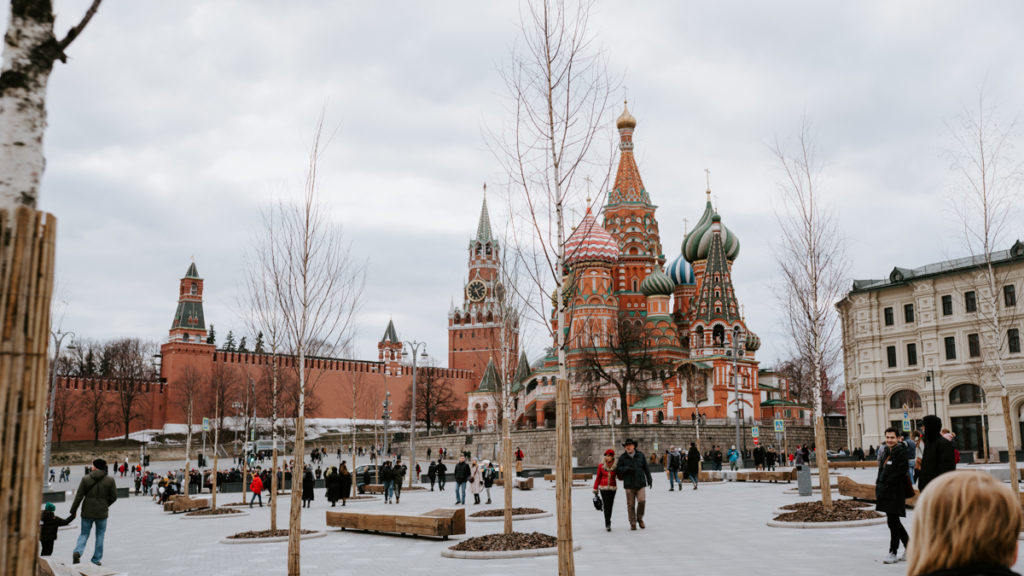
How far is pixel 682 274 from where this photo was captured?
259 ft

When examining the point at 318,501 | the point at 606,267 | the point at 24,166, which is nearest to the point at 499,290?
the point at 318,501

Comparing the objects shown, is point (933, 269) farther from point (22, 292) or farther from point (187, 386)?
point (187, 386)

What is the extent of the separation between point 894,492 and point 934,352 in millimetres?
44899

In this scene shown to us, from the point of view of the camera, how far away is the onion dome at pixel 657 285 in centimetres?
7200

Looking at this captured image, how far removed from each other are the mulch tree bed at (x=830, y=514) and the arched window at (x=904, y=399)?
39.8 m

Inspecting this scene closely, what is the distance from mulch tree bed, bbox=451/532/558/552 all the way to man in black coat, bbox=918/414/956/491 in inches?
202

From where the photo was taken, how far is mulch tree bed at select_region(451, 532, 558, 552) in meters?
12.1

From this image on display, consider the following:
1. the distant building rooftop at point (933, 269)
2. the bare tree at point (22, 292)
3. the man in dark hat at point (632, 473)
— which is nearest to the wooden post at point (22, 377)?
the bare tree at point (22, 292)

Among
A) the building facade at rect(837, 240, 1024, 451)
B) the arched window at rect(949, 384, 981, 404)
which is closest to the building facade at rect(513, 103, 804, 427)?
the building facade at rect(837, 240, 1024, 451)

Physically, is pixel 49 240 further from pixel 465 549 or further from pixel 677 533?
pixel 677 533

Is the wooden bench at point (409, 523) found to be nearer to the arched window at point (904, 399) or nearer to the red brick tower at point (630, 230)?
the arched window at point (904, 399)

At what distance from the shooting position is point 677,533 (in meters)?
14.4

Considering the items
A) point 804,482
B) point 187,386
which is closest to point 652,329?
point 187,386

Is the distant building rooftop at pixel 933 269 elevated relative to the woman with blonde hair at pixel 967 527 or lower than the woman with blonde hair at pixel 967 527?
elevated
